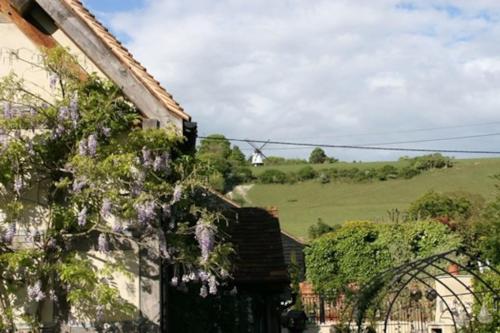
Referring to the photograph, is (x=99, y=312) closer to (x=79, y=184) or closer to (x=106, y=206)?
(x=106, y=206)

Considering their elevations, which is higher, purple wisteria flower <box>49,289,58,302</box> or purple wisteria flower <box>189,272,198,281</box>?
purple wisteria flower <box>189,272,198,281</box>

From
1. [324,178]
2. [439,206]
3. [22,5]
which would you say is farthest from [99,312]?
[324,178]

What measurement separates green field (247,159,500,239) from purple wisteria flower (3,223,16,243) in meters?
45.7

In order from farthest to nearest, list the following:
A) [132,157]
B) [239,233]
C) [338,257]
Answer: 1. [338,257]
2. [239,233]
3. [132,157]

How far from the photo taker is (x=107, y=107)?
27.1 ft

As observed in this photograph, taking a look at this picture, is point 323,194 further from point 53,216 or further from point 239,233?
point 53,216

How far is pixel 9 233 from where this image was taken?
8.12 metres

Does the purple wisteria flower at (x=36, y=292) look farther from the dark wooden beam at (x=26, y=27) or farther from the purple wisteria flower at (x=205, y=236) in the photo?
the dark wooden beam at (x=26, y=27)

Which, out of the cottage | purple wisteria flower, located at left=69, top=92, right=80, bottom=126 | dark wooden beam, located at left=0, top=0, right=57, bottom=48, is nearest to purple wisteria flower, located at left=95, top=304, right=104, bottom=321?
the cottage

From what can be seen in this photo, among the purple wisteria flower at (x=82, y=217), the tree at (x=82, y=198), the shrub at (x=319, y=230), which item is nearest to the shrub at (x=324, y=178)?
the shrub at (x=319, y=230)

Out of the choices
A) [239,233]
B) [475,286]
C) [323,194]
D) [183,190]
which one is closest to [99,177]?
[183,190]

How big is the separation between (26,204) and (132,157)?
154 centimetres

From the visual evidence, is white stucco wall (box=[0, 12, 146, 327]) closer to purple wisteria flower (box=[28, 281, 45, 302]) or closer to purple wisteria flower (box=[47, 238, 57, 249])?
purple wisteria flower (box=[47, 238, 57, 249])

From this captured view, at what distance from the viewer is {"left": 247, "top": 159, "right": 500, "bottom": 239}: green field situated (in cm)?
5744
